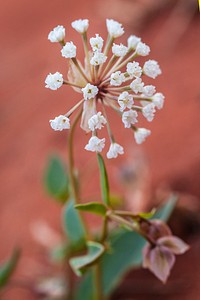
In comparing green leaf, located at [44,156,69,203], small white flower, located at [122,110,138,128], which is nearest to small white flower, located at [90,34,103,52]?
small white flower, located at [122,110,138,128]

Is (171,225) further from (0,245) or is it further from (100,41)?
(100,41)

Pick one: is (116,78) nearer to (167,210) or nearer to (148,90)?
(148,90)

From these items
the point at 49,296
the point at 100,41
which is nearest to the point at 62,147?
the point at 49,296

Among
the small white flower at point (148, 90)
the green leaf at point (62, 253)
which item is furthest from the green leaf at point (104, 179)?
the green leaf at point (62, 253)

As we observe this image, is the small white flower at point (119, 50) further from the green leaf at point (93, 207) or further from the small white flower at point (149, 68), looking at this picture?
the green leaf at point (93, 207)

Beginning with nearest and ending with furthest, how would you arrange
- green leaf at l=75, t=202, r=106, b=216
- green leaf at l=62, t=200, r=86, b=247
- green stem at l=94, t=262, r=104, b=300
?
green leaf at l=75, t=202, r=106, b=216 < green stem at l=94, t=262, r=104, b=300 < green leaf at l=62, t=200, r=86, b=247

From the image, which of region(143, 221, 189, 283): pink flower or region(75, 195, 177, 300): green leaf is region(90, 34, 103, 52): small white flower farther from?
region(75, 195, 177, 300): green leaf

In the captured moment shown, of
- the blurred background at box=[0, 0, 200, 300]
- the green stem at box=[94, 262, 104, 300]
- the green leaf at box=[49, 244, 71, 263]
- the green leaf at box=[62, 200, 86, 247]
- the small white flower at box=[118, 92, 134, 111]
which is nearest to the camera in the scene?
the small white flower at box=[118, 92, 134, 111]
